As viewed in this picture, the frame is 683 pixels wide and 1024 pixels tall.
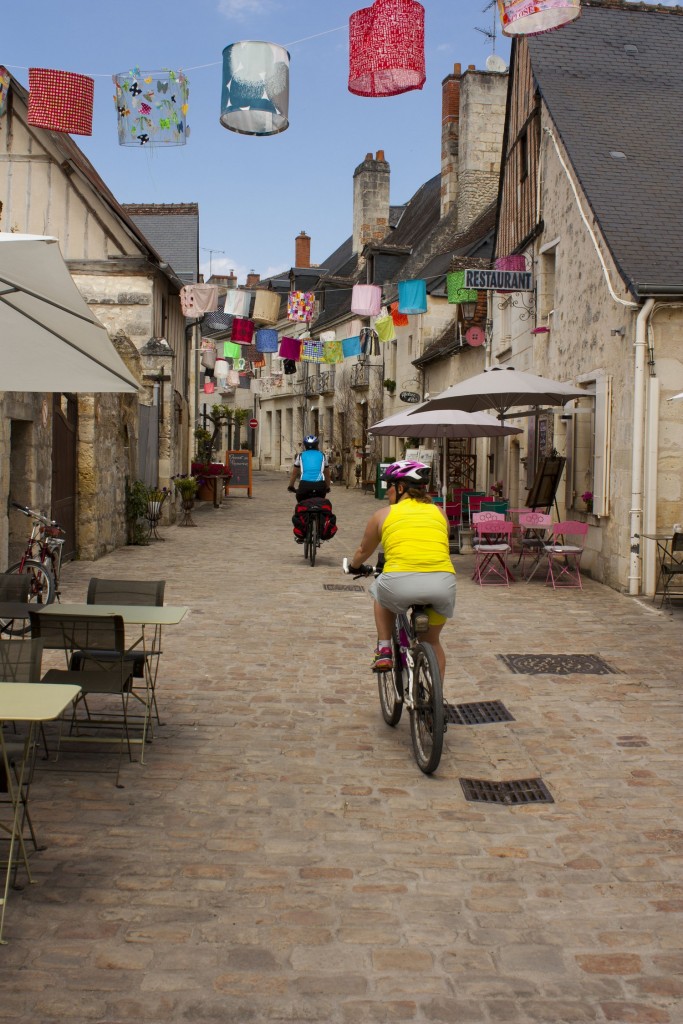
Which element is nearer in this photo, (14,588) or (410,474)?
(410,474)

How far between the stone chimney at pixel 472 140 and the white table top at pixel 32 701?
2537 centimetres

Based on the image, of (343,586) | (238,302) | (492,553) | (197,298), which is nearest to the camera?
(343,586)

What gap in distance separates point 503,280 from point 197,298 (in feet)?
22.0

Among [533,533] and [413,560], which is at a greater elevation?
[413,560]

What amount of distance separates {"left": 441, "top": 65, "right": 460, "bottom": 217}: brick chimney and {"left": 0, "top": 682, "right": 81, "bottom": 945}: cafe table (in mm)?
27405

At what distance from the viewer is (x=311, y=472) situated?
12672 mm

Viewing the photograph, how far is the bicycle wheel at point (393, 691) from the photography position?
532 centimetres

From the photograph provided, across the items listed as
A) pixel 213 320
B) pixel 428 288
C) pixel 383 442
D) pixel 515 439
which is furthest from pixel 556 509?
pixel 213 320

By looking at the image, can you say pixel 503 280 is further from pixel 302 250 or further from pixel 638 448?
pixel 302 250

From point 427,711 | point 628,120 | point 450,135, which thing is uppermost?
point 450,135

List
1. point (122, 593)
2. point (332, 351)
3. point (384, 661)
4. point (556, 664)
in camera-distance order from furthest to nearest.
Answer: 1. point (332, 351)
2. point (556, 664)
3. point (122, 593)
4. point (384, 661)

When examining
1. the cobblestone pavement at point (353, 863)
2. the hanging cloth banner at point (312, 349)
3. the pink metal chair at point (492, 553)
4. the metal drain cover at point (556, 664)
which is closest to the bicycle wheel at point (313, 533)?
the pink metal chair at point (492, 553)

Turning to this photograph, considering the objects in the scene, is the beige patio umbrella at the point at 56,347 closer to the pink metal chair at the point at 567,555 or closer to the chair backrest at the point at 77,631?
the chair backrest at the point at 77,631

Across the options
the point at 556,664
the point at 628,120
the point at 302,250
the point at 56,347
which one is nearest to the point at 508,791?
the point at 556,664
